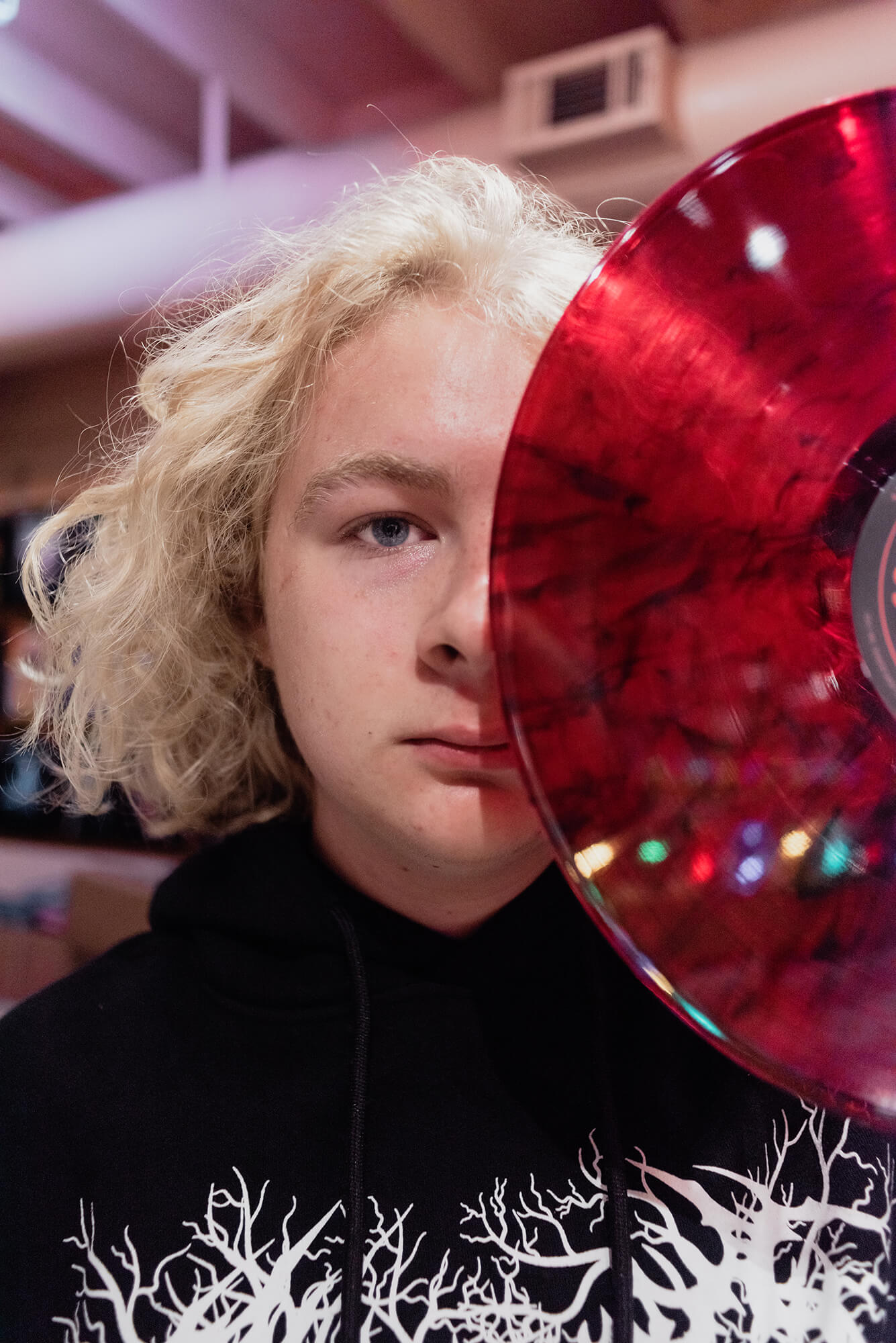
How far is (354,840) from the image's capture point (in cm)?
86

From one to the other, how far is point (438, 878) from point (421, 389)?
376 mm

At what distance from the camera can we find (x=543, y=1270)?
2.25 feet

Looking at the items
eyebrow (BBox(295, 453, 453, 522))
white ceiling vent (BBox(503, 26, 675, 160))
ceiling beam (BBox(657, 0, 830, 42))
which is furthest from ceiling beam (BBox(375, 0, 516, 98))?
eyebrow (BBox(295, 453, 453, 522))

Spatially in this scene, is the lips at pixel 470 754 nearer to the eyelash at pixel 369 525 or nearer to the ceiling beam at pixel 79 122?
the eyelash at pixel 369 525

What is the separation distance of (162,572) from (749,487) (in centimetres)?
64

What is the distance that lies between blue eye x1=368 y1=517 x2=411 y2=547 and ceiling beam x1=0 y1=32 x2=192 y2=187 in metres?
2.71

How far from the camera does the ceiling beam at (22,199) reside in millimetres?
3287

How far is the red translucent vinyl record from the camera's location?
49 cm

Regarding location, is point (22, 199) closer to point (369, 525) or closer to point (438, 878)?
point (369, 525)

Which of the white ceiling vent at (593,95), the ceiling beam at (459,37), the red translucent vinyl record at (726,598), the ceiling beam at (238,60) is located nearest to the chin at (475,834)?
the red translucent vinyl record at (726,598)

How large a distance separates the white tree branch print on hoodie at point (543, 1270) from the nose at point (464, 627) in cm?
40

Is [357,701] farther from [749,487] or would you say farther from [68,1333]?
[68,1333]

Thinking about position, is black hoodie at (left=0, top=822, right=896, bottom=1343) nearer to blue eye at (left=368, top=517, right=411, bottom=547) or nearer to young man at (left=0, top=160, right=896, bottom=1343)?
young man at (left=0, top=160, right=896, bottom=1343)

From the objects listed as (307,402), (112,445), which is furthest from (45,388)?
(307,402)
